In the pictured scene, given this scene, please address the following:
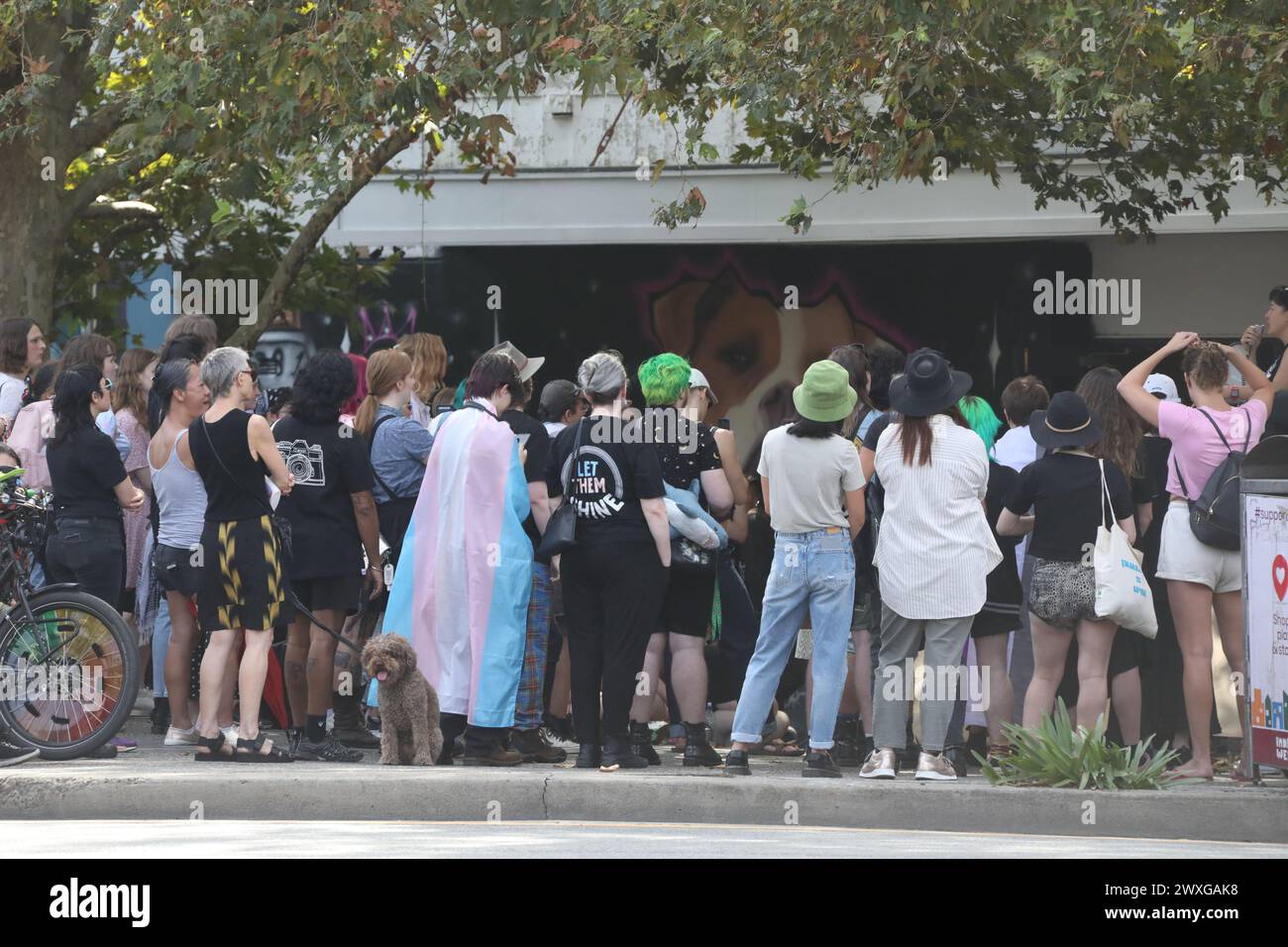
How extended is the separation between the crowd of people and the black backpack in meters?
0.04

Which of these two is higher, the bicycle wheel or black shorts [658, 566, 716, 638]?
black shorts [658, 566, 716, 638]

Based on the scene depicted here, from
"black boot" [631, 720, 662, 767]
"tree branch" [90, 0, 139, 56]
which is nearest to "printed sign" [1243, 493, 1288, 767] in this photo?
"black boot" [631, 720, 662, 767]

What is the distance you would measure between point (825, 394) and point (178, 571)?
135 inches

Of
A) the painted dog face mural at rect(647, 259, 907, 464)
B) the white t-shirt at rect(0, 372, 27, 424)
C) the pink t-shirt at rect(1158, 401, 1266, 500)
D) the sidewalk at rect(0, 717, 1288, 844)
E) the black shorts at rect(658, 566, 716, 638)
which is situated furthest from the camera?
the painted dog face mural at rect(647, 259, 907, 464)

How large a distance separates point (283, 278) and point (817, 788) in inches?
256

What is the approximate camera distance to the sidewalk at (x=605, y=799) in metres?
7.70

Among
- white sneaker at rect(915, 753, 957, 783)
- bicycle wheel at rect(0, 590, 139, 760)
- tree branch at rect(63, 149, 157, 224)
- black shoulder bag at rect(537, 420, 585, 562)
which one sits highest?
tree branch at rect(63, 149, 157, 224)

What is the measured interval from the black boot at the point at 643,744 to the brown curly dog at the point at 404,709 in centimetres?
95

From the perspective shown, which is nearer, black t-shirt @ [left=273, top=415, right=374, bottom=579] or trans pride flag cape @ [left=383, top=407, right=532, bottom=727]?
trans pride flag cape @ [left=383, top=407, right=532, bottom=727]

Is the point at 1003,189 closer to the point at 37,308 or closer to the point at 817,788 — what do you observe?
the point at 37,308

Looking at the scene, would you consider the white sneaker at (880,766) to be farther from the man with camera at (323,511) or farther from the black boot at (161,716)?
the black boot at (161,716)

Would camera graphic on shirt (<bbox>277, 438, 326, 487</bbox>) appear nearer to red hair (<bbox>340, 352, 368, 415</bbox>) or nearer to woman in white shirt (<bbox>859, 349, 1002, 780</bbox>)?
woman in white shirt (<bbox>859, 349, 1002, 780</bbox>)

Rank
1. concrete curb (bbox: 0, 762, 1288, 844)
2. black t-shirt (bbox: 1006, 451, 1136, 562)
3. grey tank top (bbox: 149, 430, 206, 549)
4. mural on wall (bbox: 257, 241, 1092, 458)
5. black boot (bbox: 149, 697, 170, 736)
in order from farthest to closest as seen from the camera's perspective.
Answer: mural on wall (bbox: 257, 241, 1092, 458), black boot (bbox: 149, 697, 170, 736), grey tank top (bbox: 149, 430, 206, 549), black t-shirt (bbox: 1006, 451, 1136, 562), concrete curb (bbox: 0, 762, 1288, 844)

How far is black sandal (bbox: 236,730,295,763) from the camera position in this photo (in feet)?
Result: 29.1
